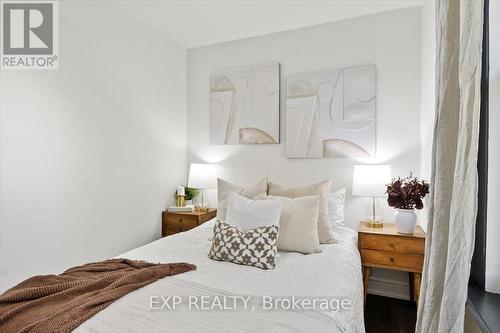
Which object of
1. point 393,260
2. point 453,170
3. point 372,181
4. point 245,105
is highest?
point 245,105

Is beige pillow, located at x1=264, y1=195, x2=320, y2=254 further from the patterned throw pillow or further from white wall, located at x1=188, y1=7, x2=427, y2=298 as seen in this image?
white wall, located at x1=188, y1=7, x2=427, y2=298

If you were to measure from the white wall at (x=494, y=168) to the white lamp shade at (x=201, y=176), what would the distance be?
2502 mm

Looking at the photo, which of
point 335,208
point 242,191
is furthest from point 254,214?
point 335,208

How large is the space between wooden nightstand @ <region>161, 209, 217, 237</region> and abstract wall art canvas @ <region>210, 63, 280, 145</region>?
34.1 inches

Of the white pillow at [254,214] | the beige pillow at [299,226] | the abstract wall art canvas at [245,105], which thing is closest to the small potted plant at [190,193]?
the abstract wall art canvas at [245,105]

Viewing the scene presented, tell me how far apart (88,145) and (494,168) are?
106 inches

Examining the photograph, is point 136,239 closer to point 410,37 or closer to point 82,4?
point 82,4

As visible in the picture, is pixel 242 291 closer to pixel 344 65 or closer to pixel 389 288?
pixel 389 288

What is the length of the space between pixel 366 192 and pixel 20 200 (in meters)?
2.61

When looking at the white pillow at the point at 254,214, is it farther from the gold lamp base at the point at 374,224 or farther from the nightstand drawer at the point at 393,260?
the gold lamp base at the point at 374,224

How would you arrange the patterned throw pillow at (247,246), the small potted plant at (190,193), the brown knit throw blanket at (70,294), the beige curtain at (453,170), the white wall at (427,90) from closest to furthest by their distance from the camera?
the beige curtain at (453,170), the brown knit throw blanket at (70,294), the patterned throw pillow at (247,246), the white wall at (427,90), the small potted plant at (190,193)

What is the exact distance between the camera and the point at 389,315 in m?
2.37

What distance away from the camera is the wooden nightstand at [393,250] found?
7.17ft

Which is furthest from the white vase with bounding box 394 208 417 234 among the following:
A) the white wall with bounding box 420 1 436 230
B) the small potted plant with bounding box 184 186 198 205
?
the small potted plant with bounding box 184 186 198 205
